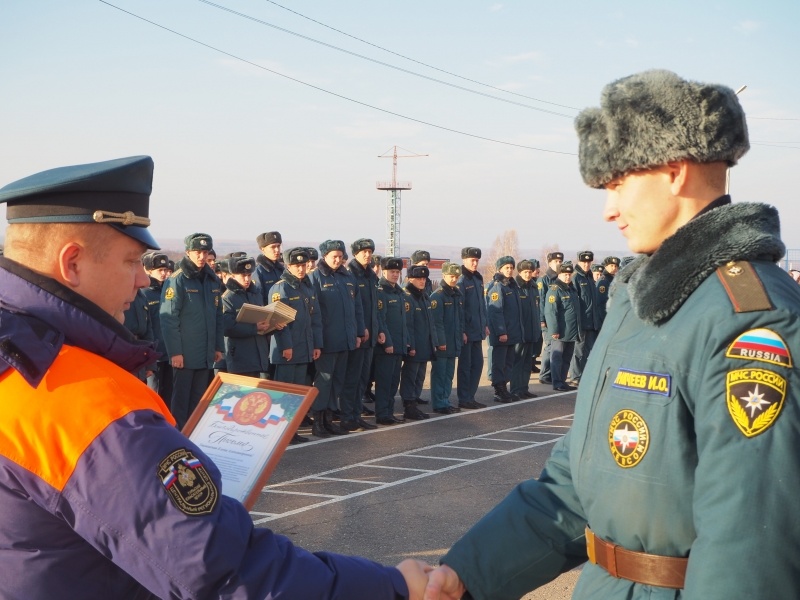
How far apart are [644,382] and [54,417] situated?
1.31 m

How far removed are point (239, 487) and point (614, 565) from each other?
3.79 feet

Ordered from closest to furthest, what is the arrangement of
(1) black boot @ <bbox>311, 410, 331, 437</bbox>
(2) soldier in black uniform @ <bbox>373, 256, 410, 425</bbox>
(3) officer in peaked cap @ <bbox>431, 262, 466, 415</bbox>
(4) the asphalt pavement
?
(4) the asphalt pavement < (1) black boot @ <bbox>311, 410, 331, 437</bbox> < (2) soldier in black uniform @ <bbox>373, 256, 410, 425</bbox> < (3) officer in peaked cap @ <bbox>431, 262, 466, 415</bbox>

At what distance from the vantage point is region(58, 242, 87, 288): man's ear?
7.17 ft

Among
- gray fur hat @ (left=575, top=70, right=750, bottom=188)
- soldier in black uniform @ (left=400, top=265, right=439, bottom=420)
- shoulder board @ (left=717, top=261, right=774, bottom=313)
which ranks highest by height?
gray fur hat @ (left=575, top=70, right=750, bottom=188)

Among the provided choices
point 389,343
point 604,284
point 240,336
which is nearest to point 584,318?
point 604,284

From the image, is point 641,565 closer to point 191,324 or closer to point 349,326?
point 191,324

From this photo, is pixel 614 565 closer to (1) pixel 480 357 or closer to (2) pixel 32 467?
(2) pixel 32 467

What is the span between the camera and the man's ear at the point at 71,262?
219 cm

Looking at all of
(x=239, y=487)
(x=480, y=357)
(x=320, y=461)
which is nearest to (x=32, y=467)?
(x=239, y=487)

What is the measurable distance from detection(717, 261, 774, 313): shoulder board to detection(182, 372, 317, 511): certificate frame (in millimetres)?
1390

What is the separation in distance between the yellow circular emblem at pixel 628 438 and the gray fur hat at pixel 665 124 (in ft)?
2.04

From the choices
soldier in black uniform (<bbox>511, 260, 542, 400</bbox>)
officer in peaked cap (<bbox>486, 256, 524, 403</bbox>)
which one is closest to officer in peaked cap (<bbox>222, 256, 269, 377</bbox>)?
officer in peaked cap (<bbox>486, 256, 524, 403</bbox>)

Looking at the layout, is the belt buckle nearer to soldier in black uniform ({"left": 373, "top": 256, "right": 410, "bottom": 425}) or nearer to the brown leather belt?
the brown leather belt

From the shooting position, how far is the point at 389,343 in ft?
40.4
